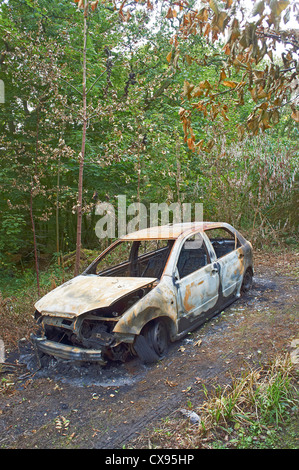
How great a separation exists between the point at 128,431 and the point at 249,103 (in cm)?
1594

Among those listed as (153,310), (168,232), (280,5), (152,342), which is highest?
(280,5)

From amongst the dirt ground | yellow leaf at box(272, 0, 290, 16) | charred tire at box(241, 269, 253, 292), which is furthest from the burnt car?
yellow leaf at box(272, 0, 290, 16)

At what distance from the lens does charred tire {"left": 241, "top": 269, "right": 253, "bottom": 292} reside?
6819 millimetres

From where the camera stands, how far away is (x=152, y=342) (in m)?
4.41

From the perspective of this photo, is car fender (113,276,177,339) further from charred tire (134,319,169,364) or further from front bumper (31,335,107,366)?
front bumper (31,335,107,366)

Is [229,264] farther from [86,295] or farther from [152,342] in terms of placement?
[86,295]

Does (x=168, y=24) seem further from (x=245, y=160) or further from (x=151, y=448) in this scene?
(x=151, y=448)

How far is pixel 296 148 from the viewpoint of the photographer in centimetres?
1062

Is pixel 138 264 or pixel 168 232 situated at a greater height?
pixel 168 232

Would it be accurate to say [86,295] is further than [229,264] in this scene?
No

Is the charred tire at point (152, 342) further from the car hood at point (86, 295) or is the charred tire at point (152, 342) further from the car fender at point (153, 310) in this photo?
the car hood at point (86, 295)

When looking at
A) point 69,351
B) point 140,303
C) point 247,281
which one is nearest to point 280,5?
point 140,303

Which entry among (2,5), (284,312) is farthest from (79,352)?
(2,5)

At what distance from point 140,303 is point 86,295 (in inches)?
28.8
